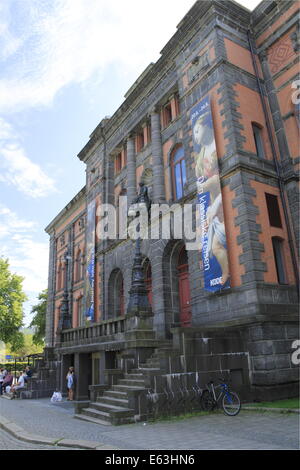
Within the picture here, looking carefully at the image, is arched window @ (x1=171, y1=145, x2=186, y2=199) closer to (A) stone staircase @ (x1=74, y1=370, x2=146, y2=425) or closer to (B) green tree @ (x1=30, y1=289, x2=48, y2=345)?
(A) stone staircase @ (x1=74, y1=370, x2=146, y2=425)

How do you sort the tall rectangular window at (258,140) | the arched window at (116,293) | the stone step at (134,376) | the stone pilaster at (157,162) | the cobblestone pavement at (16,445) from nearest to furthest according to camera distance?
1. the cobblestone pavement at (16,445)
2. the stone step at (134,376)
3. the tall rectangular window at (258,140)
4. the stone pilaster at (157,162)
5. the arched window at (116,293)

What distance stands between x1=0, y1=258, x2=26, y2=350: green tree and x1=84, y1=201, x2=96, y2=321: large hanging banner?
18504mm

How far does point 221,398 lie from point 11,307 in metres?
35.1

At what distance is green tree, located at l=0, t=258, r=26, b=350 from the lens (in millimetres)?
39562

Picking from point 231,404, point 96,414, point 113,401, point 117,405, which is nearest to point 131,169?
point 113,401

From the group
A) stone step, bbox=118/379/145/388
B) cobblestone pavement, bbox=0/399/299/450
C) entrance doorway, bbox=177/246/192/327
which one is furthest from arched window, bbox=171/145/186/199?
cobblestone pavement, bbox=0/399/299/450

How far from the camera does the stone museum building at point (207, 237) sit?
11.2m

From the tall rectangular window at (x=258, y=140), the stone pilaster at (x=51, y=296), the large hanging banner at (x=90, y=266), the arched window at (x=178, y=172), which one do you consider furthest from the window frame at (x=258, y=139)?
the stone pilaster at (x=51, y=296)

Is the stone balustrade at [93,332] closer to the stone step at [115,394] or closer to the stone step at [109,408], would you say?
the stone step at [115,394]

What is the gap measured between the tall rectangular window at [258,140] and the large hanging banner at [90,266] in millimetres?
13468

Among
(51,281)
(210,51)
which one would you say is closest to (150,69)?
(210,51)

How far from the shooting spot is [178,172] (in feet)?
62.0

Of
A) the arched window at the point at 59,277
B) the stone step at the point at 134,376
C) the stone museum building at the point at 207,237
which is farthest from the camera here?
the arched window at the point at 59,277

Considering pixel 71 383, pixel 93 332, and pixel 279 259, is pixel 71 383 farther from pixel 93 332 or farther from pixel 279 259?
pixel 279 259
